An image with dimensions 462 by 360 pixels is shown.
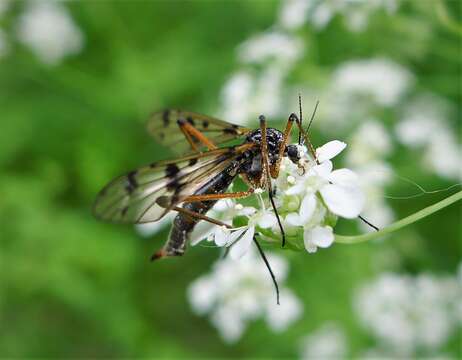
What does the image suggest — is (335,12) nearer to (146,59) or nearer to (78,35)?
(146,59)

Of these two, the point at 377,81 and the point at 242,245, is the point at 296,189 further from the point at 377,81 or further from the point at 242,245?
the point at 377,81

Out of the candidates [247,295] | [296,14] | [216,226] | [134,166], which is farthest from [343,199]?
[134,166]

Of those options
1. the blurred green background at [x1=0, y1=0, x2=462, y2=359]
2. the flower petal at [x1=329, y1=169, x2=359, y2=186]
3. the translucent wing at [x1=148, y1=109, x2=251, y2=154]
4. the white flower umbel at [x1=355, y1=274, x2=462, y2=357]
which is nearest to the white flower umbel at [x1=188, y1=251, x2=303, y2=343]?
the white flower umbel at [x1=355, y1=274, x2=462, y2=357]

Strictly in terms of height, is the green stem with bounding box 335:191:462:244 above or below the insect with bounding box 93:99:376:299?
below

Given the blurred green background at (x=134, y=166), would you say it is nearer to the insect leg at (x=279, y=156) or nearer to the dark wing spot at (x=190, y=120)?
the dark wing spot at (x=190, y=120)

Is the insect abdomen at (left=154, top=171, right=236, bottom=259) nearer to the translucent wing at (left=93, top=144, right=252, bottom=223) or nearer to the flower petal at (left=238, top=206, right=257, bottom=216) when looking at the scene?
the translucent wing at (left=93, top=144, right=252, bottom=223)

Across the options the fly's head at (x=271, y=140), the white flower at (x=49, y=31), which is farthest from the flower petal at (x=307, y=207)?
the white flower at (x=49, y=31)
